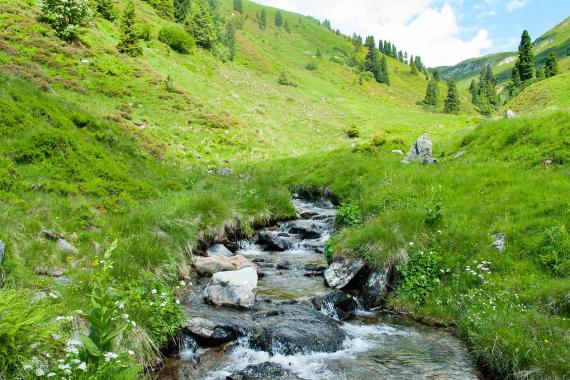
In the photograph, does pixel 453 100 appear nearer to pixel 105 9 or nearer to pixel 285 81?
pixel 285 81

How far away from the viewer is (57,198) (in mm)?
12727

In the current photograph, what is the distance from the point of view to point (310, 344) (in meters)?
9.23

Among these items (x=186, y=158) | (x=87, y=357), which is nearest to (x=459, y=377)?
(x=87, y=357)

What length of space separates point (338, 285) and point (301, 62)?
15411 cm

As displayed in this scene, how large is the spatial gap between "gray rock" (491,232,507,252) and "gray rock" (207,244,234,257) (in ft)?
28.6

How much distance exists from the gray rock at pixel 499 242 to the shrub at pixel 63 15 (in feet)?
143

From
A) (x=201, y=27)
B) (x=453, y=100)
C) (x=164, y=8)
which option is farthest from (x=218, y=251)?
(x=453, y=100)

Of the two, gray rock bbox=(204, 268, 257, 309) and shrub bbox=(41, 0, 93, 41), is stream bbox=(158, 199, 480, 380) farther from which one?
shrub bbox=(41, 0, 93, 41)

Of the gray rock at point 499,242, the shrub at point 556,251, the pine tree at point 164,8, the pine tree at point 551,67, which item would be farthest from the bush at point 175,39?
the pine tree at point 551,67

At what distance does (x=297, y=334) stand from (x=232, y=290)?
2.70 m

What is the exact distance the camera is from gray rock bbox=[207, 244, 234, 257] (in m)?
15.1

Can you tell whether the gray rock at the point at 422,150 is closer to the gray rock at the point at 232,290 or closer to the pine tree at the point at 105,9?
the gray rock at the point at 232,290

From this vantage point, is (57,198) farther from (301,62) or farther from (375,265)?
(301,62)

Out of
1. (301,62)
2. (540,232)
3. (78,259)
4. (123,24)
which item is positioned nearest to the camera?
(78,259)
